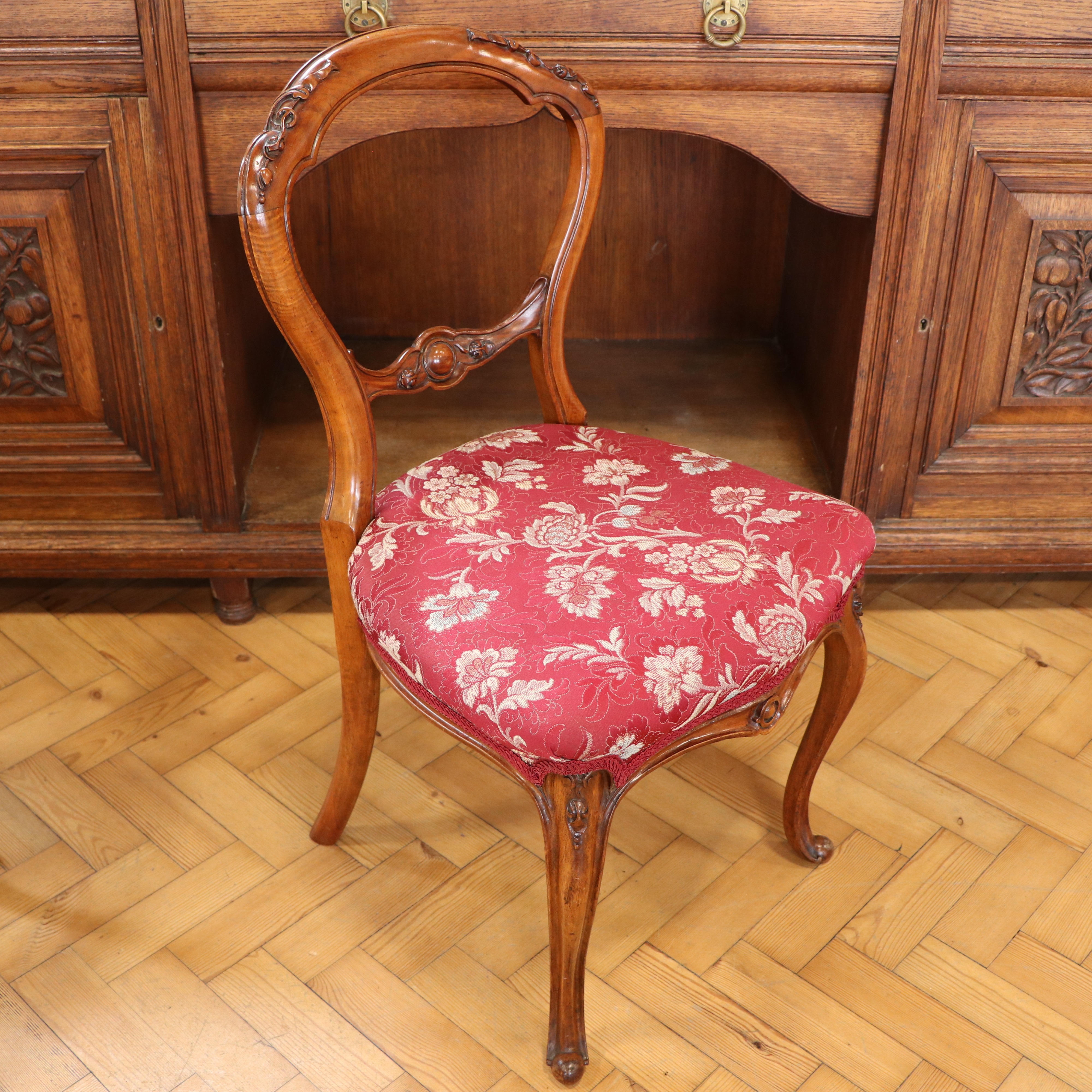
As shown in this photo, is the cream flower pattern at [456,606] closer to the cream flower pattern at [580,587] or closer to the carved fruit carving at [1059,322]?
the cream flower pattern at [580,587]

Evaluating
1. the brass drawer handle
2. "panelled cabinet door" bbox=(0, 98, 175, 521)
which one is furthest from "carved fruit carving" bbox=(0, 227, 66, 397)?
the brass drawer handle

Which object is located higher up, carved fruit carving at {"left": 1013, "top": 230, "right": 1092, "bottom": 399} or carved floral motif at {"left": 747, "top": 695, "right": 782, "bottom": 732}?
carved fruit carving at {"left": 1013, "top": 230, "right": 1092, "bottom": 399}

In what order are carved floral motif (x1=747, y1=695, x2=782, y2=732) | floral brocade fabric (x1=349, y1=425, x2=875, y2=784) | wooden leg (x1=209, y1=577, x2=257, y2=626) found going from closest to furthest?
floral brocade fabric (x1=349, y1=425, x2=875, y2=784), carved floral motif (x1=747, y1=695, x2=782, y2=732), wooden leg (x1=209, y1=577, x2=257, y2=626)

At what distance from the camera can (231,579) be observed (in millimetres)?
1720

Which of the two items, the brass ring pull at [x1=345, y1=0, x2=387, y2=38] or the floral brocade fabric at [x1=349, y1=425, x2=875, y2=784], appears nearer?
the floral brocade fabric at [x1=349, y1=425, x2=875, y2=784]

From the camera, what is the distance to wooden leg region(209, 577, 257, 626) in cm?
172

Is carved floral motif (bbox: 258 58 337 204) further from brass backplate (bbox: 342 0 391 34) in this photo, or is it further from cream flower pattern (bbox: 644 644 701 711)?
cream flower pattern (bbox: 644 644 701 711)

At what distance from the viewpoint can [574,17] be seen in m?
1.35

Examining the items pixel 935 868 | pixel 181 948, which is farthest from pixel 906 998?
pixel 181 948

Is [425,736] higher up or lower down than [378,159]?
lower down

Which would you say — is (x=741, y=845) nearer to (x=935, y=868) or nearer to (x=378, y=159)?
(x=935, y=868)

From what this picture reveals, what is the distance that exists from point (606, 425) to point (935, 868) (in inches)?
32.9

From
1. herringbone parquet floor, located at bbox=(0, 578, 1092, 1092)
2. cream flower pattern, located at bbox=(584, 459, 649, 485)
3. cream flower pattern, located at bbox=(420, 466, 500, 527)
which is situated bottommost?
herringbone parquet floor, located at bbox=(0, 578, 1092, 1092)

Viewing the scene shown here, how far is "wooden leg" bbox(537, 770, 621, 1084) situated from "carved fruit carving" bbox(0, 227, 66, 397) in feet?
3.26
